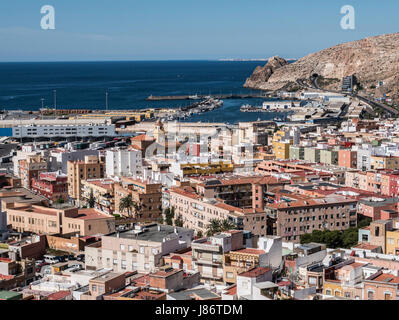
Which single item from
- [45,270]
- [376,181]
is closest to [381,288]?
[45,270]

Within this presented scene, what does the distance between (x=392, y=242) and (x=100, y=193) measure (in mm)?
8639

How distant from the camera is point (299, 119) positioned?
39875mm

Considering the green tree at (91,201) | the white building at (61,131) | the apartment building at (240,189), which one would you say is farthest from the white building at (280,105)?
the green tree at (91,201)

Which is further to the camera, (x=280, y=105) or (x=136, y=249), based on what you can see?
(x=280, y=105)

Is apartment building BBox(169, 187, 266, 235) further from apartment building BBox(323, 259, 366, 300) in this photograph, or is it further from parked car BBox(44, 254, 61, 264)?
apartment building BBox(323, 259, 366, 300)

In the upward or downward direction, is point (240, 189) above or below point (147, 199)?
above

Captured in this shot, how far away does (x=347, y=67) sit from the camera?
219ft

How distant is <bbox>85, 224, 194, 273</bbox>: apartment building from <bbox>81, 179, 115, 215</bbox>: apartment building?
6292mm

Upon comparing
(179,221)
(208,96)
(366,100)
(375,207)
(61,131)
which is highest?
(208,96)

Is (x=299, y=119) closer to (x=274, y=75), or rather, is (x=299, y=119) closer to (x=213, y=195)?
(x=213, y=195)

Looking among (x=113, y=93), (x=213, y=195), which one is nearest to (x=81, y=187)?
(x=213, y=195)

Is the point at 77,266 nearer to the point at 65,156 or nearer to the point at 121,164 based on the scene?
the point at 121,164
